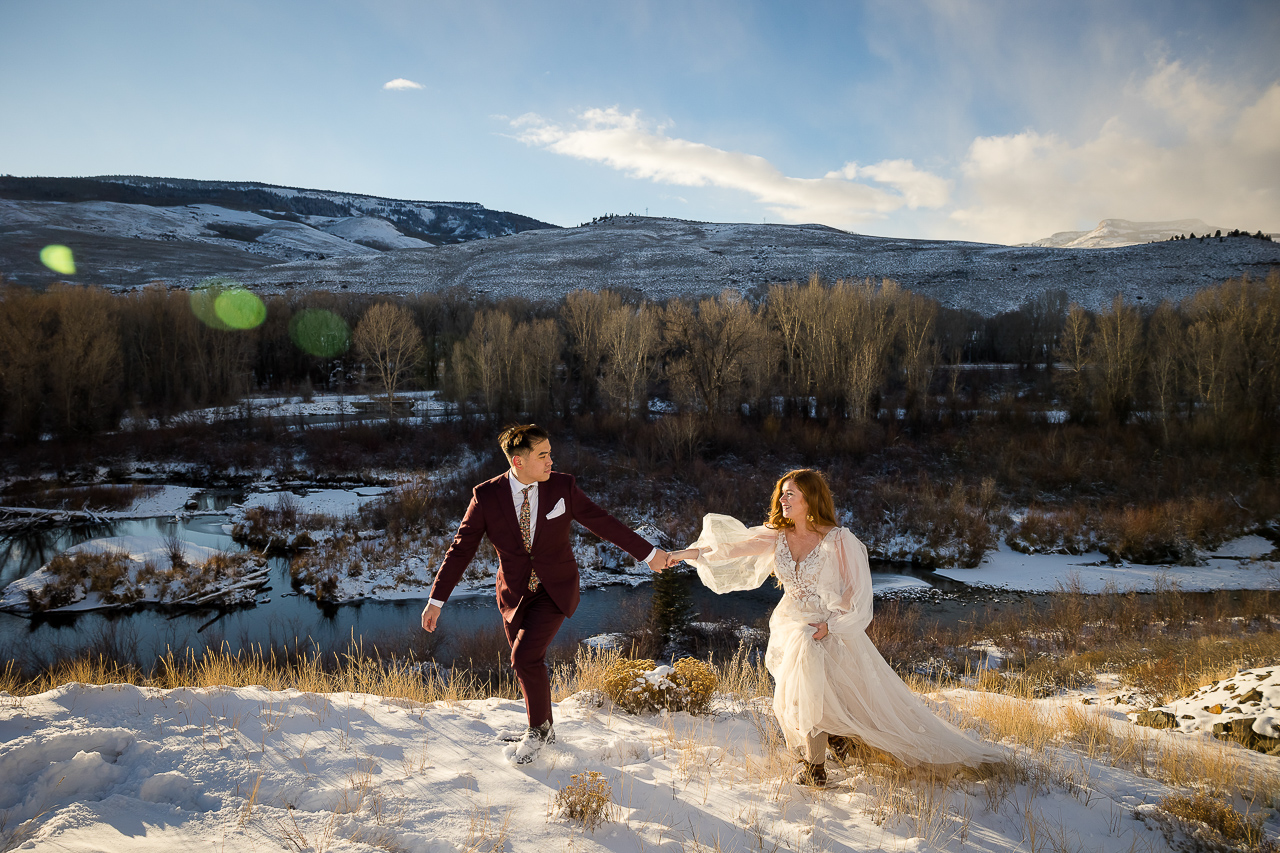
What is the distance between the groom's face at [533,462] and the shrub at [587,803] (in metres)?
1.70

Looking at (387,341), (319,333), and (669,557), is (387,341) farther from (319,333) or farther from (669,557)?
(669,557)

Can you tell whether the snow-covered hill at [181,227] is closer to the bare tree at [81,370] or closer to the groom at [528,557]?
the bare tree at [81,370]

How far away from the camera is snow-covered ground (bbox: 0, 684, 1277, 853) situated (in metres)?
2.81

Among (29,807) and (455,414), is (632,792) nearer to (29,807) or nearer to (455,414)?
(29,807)

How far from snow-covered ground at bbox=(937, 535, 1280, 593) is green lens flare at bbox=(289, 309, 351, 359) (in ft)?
142

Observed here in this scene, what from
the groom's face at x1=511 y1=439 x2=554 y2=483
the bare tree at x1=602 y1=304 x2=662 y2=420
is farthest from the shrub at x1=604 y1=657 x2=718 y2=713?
the bare tree at x1=602 y1=304 x2=662 y2=420

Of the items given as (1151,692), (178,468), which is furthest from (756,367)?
(178,468)

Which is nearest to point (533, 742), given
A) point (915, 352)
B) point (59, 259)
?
point (915, 352)

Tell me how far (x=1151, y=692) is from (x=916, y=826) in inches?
228

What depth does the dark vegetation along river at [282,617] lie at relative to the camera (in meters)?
13.5

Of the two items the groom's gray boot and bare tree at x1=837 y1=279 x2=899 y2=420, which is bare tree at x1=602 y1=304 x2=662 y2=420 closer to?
bare tree at x1=837 y1=279 x2=899 y2=420

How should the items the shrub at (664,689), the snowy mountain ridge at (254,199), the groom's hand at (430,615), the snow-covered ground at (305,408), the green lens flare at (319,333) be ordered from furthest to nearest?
the snowy mountain ridge at (254,199), the green lens flare at (319,333), the snow-covered ground at (305,408), the shrub at (664,689), the groom's hand at (430,615)

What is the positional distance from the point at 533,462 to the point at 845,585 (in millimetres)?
2000

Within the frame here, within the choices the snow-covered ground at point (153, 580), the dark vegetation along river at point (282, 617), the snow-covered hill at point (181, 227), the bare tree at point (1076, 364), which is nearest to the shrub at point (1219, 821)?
the dark vegetation along river at point (282, 617)
